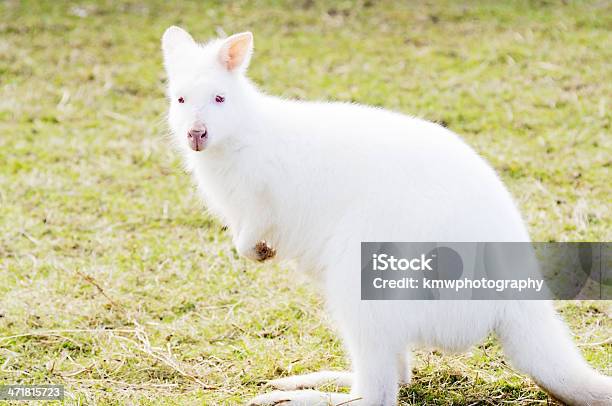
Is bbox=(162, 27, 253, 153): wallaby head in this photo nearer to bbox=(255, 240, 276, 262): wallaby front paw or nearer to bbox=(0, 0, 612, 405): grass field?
bbox=(255, 240, 276, 262): wallaby front paw

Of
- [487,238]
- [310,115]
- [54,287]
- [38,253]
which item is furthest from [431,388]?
[38,253]

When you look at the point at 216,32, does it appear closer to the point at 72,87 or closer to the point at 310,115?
the point at 72,87

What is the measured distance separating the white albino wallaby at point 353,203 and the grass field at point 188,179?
37cm

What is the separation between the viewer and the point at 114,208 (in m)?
4.75

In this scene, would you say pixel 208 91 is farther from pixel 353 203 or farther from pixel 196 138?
pixel 353 203

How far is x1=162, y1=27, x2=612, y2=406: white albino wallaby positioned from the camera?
2717 millimetres

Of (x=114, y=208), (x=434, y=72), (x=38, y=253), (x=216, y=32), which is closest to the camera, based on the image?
(x=38, y=253)

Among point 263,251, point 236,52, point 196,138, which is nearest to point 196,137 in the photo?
point 196,138

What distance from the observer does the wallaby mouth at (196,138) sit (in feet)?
9.52

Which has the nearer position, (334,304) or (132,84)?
(334,304)

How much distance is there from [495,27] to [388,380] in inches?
185

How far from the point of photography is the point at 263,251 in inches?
122

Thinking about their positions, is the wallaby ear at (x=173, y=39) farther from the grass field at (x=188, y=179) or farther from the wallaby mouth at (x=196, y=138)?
the grass field at (x=188, y=179)

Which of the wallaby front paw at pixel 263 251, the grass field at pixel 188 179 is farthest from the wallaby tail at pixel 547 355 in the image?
the wallaby front paw at pixel 263 251
